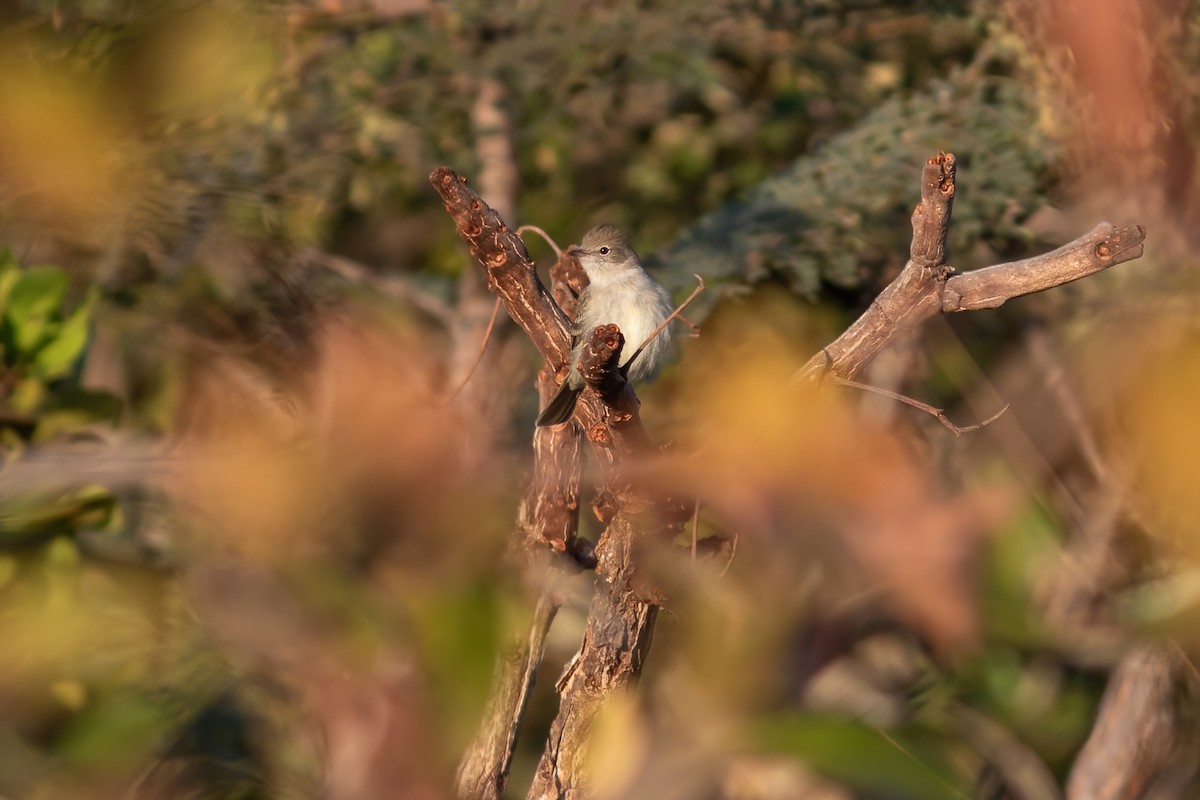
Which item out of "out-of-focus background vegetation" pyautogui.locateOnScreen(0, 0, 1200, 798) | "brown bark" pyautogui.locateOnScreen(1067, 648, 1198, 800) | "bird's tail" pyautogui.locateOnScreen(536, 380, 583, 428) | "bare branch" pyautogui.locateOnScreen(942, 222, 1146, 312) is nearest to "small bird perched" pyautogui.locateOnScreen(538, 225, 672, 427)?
"out-of-focus background vegetation" pyautogui.locateOnScreen(0, 0, 1200, 798)

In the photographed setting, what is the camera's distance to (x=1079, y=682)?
5.39m

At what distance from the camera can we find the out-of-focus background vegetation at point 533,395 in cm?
412

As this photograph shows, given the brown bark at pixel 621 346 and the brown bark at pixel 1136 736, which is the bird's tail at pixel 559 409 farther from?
the brown bark at pixel 1136 736

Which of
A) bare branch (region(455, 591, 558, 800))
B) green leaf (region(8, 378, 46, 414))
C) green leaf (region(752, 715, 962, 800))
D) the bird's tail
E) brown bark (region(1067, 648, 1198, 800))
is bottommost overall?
brown bark (region(1067, 648, 1198, 800))

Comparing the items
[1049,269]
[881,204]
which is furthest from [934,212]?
[881,204]

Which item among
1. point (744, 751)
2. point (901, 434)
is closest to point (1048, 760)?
point (901, 434)

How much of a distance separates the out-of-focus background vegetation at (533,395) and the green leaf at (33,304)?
0.01 m

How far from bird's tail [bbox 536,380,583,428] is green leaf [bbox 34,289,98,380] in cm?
229

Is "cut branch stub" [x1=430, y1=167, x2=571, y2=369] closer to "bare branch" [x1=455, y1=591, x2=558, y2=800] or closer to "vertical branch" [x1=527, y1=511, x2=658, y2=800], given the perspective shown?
"vertical branch" [x1=527, y1=511, x2=658, y2=800]

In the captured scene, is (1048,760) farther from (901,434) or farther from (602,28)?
(602,28)

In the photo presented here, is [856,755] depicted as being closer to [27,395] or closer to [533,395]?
[533,395]

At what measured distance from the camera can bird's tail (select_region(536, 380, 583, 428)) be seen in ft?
11.1

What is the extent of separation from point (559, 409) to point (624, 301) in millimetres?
848

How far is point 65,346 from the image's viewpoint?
5008mm
